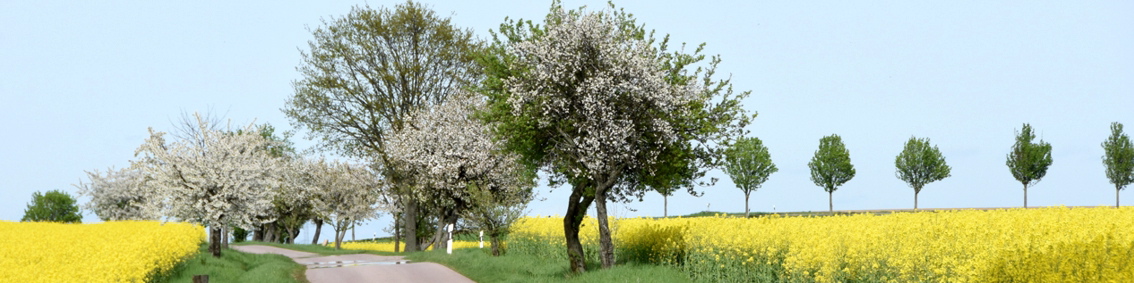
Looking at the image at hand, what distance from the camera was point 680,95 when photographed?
2127cm

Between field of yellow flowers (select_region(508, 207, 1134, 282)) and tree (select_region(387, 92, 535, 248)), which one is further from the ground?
tree (select_region(387, 92, 535, 248))

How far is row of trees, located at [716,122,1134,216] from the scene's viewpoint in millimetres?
63469

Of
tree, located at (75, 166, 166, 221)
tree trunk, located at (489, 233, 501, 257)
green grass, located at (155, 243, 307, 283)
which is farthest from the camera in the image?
tree, located at (75, 166, 166, 221)

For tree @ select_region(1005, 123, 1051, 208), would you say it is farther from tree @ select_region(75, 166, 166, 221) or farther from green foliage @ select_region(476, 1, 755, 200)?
tree @ select_region(75, 166, 166, 221)

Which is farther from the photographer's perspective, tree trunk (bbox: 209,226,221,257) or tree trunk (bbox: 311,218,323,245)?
tree trunk (bbox: 311,218,323,245)

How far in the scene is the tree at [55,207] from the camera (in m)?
89.9

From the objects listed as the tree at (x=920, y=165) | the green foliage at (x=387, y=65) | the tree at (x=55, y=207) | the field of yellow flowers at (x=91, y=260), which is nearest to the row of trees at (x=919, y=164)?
the tree at (x=920, y=165)

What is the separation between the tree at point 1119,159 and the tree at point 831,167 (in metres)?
21.7

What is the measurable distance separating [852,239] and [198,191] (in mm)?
26877

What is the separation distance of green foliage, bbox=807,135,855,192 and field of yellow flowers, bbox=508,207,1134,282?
4412cm

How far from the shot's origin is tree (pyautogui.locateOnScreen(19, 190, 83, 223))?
8988 cm

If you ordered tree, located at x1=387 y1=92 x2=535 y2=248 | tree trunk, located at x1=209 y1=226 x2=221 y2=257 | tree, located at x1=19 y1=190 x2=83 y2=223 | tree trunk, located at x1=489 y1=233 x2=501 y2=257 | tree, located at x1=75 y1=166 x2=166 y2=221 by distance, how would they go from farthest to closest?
tree, located at x1=19 y1=190 x2=83 y2=223 < tree, located at x1=75 y1=166 x2=166 y2=221 < tree, located at x1=387 y1=92 x2=535 y2=248 < tree trunk, located at x1=489 y1=233 x2=501 y2=257 < tree trunk, located at x1=209 y1=226 x2=221 y2=257

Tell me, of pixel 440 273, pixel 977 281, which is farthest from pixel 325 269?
pixel 977 281

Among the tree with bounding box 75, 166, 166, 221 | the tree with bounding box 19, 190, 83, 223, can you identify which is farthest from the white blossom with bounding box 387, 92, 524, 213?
the tree with bounding box 19, 190, 83, 223
